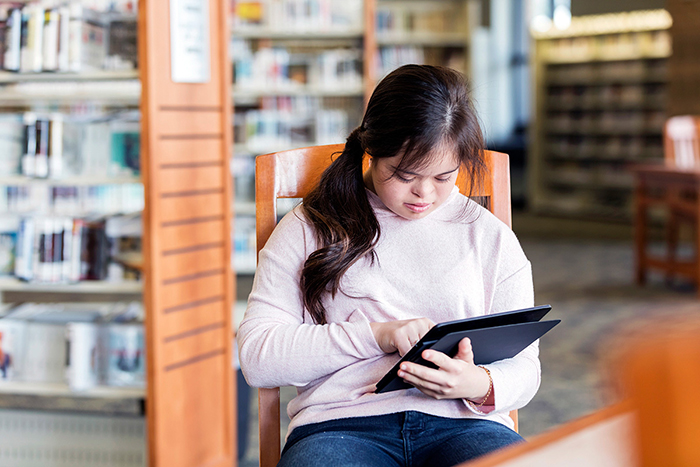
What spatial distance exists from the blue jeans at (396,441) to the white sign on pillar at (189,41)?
1.26m

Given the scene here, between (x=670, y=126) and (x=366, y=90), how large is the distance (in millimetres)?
2386

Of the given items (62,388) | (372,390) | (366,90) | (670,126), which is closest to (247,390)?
(62,388)

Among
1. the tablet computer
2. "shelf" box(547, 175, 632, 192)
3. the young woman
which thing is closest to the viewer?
the tablet computer

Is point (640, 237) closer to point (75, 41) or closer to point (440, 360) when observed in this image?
point (75, 41)

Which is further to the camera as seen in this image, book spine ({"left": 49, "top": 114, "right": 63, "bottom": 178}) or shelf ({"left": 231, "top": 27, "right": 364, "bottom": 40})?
shelf ({"left": 231, "top": 27, "right": 364, "bottom": 40})

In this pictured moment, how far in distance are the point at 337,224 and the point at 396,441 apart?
36cm

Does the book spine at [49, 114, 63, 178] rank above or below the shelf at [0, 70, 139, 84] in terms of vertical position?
below

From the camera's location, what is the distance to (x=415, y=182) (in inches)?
43.4

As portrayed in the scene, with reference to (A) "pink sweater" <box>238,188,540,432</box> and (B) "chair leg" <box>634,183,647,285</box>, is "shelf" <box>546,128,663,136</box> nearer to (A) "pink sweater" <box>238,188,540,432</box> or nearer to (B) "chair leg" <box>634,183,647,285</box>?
(B) "chair leg" <box>634,183,647,285</box>

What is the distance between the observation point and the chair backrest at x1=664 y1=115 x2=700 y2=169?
4941 mm

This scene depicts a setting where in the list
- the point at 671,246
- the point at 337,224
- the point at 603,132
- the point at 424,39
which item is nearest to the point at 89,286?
the point at 337,224

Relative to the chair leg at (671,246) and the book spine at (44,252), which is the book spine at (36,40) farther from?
the chair leg at (671,246)

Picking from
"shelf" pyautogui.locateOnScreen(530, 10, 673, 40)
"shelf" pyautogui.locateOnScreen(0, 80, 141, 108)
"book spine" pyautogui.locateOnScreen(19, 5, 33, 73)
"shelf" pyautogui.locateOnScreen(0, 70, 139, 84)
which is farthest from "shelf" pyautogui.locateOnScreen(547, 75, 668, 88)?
"book spine" pyautogui.locateOnScreen(19, 5, 33, 73)

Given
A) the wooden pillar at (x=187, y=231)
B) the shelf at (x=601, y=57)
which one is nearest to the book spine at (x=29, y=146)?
the wooden pillar at (x=187, y=231)
